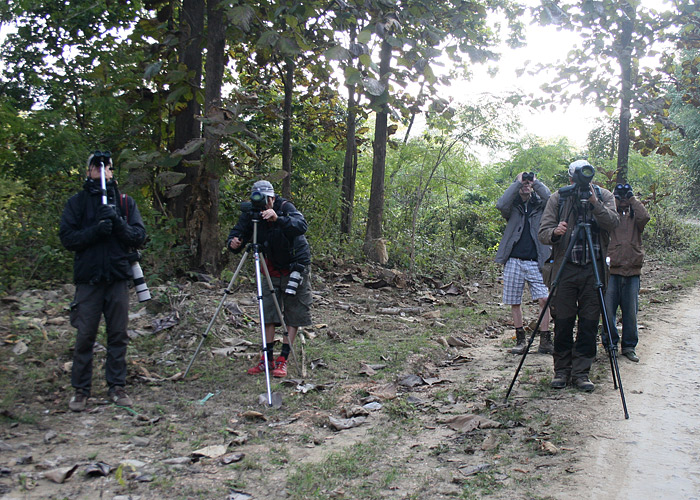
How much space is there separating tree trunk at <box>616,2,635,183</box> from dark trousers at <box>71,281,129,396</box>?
687 cm

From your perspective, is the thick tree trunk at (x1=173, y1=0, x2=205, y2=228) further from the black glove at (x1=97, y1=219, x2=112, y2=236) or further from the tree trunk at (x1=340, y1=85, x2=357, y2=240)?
the tree trunk at (x1=340, y1=85, x2=357, y2=240)

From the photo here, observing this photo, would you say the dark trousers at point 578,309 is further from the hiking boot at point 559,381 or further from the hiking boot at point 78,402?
the hiking boot at point 78,402

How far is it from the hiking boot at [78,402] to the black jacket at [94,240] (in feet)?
3.44

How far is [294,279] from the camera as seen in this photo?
6328mm

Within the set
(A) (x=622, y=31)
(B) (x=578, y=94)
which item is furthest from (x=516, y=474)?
(A) (x=622, y=31)

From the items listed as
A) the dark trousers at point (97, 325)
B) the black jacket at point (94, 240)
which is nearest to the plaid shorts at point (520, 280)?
the black jacket at point (94, 240)

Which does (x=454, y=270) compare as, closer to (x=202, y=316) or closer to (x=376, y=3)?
(x=202, y=316)

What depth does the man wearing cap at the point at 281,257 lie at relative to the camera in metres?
6.33

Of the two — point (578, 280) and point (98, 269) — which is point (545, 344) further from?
point (98, 269)

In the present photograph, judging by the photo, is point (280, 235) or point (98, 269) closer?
point (98, 269)

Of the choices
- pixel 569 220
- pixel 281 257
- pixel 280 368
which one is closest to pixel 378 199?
pixel 281 257

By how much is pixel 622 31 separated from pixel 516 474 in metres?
9.10

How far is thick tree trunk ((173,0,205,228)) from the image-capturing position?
9.07m

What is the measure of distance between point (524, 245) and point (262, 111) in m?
5.31
